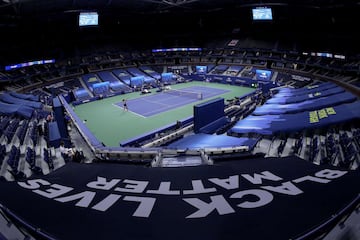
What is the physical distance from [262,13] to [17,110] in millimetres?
40985

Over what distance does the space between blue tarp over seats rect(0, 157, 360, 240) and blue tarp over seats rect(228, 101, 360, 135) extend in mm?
8932

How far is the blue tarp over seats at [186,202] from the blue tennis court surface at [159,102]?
22.0 meters

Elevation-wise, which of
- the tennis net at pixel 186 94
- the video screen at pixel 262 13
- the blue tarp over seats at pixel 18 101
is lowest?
the blue tarp over seats at pixel 18 101

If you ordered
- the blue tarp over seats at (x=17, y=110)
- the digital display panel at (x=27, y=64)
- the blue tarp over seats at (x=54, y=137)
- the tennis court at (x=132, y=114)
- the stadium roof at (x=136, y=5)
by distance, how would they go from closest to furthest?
the blue tarp over seats at (x=54, y=137) < the tennis court at (x=132, y=114) < the blue tarp over seats at (x=17, y=110) < the stadium roof at (x=136, y=5) < the digital display panel at (x=27, y=64)

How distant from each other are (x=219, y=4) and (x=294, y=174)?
141 feet

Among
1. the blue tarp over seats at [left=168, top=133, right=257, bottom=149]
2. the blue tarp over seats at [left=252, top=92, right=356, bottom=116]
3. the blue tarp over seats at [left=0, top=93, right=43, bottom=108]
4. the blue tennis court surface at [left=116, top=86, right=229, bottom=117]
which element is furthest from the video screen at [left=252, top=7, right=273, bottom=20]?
the blue tarp over seats at [left=0, top=93, right=43, bottom=108]

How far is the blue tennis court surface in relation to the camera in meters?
30.7

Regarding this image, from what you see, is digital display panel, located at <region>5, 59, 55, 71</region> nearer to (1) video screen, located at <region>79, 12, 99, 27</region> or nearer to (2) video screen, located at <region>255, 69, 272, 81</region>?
(1) video screen, located at <region>79, 12, 99, 27</region>

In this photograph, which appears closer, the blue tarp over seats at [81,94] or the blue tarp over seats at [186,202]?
the blue tarp over seats at [186,202]

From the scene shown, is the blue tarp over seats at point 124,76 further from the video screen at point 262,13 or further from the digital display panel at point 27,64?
the video screen at point 262,13

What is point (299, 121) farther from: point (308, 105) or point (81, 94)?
point (81, 94)

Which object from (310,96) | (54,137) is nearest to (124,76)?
(54,137)

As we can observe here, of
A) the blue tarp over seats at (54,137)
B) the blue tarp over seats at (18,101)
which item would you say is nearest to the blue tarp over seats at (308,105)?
the blue tarp over seats at (54,137)

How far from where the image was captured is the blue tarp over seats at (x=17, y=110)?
23766mm
